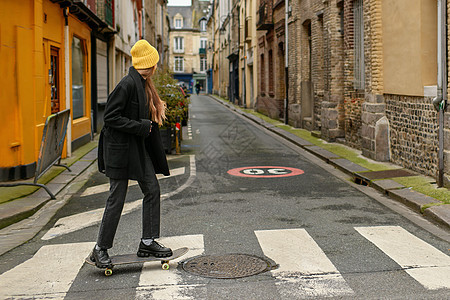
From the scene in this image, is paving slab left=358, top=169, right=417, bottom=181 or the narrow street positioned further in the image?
paving slab left=358, top=169, right=417, bottom=181

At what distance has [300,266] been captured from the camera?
5359 millimetres

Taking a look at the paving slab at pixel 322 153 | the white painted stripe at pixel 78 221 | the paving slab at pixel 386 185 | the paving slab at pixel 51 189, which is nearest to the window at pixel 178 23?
the paving slab at pixel 322 153

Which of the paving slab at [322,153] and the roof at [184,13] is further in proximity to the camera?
the roof at [184,13]

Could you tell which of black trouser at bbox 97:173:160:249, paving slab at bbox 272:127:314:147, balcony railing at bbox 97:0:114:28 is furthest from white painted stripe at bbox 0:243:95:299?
balcony railing at bbox 97:0:114:28

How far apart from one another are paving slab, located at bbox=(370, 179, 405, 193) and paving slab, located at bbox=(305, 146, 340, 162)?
325cm

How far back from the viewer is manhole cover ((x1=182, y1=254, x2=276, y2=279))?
5.17 metres

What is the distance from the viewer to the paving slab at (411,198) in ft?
26.4

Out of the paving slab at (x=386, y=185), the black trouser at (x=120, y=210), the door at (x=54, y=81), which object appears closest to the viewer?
the black trouser at (x=120, y=210)

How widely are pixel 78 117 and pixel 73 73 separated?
1.33 m

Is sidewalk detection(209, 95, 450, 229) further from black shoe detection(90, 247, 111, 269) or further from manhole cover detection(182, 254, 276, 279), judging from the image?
black shoe detection(90, 247, 111, 269)

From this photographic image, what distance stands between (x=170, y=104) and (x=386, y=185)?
6.61 metres

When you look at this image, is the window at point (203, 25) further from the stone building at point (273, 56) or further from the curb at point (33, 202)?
the curb at point (33, 202)

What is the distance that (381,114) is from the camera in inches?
502

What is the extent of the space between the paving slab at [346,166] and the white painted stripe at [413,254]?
4427mm
